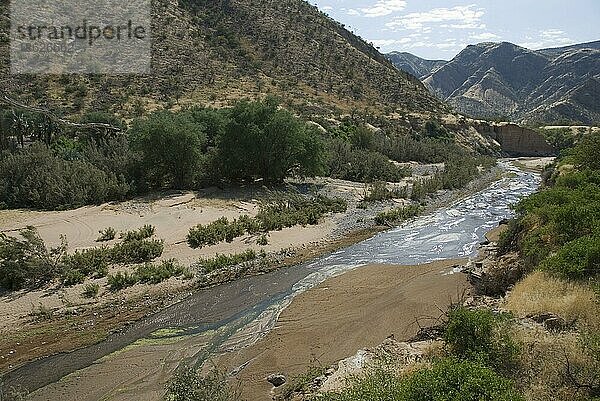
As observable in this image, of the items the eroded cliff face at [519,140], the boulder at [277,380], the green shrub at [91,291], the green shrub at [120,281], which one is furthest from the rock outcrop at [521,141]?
the boulder at [277,380]

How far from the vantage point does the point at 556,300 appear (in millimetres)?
10180

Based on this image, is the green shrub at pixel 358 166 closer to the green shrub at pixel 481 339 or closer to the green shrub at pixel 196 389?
the green shrub at pixel 481 339

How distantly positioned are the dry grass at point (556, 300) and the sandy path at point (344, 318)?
2687 millimetres

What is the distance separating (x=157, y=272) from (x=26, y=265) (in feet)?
13.0

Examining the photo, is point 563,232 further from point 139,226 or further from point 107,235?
point 139,226

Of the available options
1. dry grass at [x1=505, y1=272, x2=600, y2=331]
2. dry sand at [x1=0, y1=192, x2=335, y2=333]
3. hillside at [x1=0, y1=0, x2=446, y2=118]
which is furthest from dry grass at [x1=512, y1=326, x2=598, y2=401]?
hillside at [x1=0, y1=0, x2=446, y2=118]

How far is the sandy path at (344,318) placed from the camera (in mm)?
11281

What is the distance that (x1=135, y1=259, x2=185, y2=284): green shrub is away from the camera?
16.4 meters

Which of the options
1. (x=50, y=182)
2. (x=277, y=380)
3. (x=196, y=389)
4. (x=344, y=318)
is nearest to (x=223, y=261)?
(x=344, y=318)

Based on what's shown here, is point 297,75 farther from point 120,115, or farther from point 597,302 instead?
point 597,302

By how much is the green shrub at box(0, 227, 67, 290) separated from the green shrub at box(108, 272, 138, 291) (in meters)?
1.85

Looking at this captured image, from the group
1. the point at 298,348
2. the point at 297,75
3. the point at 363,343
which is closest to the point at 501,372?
the point at 363,343

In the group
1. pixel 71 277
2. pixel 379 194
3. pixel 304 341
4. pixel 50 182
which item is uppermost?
pixel 50 182

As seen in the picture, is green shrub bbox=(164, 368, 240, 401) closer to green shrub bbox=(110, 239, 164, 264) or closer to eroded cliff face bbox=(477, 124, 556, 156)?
green shrub bbox=(110, 239, 164, 264)
